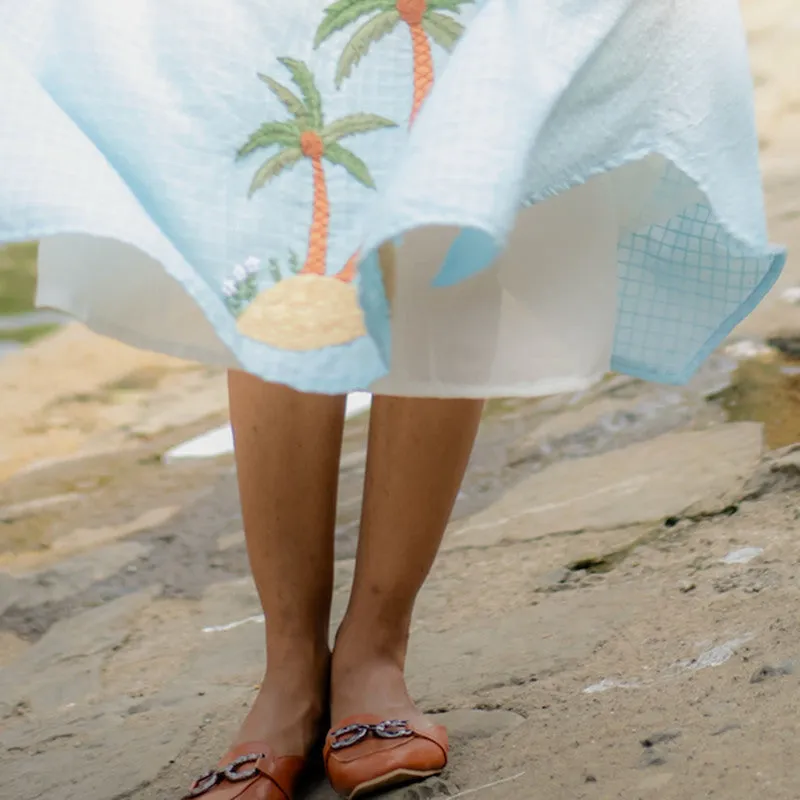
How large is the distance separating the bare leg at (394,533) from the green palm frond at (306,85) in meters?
0.31

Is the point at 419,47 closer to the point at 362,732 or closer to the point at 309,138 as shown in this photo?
the point at 309,138

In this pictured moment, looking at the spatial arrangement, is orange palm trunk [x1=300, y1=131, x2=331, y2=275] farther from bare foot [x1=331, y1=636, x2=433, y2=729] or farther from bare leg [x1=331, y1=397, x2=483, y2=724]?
bare foot [x1=331, y1=636, x2=433, y2=729]

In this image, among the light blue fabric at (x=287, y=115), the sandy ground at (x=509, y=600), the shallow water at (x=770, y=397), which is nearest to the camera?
the light blue fabric at (x=287, y=115)

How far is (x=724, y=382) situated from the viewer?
8.38 ft

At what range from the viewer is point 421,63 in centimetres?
86

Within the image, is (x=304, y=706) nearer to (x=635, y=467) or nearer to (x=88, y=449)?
(x=635, y=467)

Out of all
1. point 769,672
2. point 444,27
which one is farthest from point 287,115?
point 769,672

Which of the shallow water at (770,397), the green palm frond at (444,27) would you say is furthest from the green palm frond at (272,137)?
the shallow water at (770,397)

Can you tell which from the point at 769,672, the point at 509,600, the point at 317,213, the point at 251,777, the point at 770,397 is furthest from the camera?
the point at 770,397

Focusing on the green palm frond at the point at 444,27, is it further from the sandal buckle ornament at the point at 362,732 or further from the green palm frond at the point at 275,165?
the sandal buckle ornament at the point at 362,732

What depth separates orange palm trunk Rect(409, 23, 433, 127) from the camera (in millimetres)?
855

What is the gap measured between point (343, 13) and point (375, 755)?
64cm

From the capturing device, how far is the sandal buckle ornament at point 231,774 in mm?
1063

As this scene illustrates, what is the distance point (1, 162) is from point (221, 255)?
0.16 meters
